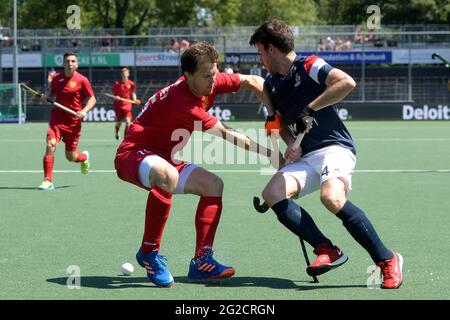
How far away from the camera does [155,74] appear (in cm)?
4025

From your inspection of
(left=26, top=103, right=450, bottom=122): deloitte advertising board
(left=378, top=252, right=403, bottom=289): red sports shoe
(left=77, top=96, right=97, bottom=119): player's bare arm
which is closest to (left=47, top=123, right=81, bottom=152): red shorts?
(left=77, top=96, right=97, bottom=119): player's bare arm

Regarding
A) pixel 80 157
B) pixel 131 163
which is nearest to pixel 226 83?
pixel 131 163

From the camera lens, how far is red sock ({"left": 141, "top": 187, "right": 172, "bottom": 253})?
6.82 meters

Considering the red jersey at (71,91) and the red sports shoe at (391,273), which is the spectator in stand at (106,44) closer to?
the red jersey at (71,91)

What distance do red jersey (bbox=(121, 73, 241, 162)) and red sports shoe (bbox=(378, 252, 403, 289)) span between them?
1.51m

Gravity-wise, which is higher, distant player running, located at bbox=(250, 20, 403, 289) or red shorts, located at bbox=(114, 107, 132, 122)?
distant player running, located at bbox=(250, 20, 403, 289)

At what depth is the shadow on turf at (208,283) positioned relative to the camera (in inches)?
260

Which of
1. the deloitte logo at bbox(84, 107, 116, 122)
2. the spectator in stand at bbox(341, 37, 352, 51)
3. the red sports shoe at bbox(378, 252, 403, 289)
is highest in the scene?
the spectator in stand at bbox(341, 37, 352, 51)

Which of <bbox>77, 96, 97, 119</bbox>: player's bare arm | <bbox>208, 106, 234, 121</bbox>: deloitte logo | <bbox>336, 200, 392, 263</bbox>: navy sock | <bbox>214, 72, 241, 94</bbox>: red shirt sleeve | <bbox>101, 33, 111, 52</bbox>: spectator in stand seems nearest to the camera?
<bbox>336, 200, 392, 263</bbox>: navy sock

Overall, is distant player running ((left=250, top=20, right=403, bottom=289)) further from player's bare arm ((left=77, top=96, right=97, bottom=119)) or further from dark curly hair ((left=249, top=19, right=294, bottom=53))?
player's bare arm ((left=77, top=96, right=97, bottom=119))

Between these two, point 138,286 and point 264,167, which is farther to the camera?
point 264,167
